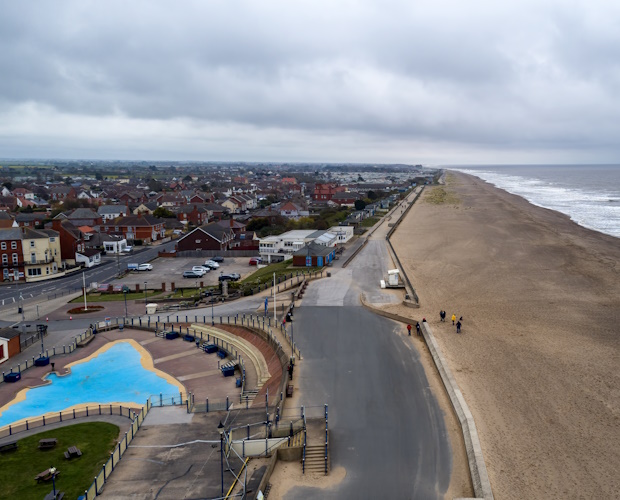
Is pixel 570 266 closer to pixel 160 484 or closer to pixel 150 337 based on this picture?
pixel 150 337

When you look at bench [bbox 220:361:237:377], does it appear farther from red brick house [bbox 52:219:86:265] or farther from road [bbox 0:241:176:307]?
red brick house [bbox 52:219:86:265]

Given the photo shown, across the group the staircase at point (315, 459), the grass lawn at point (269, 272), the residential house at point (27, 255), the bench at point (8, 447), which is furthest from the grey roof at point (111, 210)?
the staircase at point (315, 459)

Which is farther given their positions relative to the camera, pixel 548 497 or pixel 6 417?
pixel 6 417

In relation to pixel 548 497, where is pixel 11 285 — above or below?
below

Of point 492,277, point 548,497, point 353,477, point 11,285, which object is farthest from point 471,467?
point 11,285

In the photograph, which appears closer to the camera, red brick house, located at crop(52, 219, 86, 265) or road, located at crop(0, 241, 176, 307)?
road, located at crop(0, 241, 176, 307)

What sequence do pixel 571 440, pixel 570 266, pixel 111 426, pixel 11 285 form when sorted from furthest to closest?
pixel 11 285, pixel 570 266, pixel 111 426, pixel 571 440

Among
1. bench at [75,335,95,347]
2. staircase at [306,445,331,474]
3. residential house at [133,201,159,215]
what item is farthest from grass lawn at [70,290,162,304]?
residential house at [133,201,159,215]
